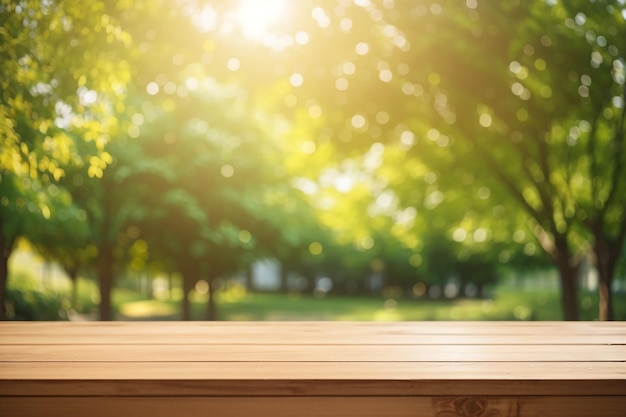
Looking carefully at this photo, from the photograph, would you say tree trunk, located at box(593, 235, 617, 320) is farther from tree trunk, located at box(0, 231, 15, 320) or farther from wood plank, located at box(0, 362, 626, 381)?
wood plank, located at box(0, 362, 626, 381)

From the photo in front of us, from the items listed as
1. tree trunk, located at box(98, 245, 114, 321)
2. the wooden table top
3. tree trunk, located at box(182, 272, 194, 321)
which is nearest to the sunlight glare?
the wooden table top

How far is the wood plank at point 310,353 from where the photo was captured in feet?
11.6

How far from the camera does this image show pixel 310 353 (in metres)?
3.71

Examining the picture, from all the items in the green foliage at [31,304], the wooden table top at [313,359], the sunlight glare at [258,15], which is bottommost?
the green foliage at [31,304]

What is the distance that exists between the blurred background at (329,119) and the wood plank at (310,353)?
4386mm

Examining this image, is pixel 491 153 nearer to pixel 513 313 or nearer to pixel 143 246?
pixel 513 313

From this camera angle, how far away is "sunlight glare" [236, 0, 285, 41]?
38.4ft

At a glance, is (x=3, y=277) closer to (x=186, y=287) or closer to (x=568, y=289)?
(x=186, y=287)

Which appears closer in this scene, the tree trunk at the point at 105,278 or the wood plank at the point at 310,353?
the wood plank at the point at 310,353

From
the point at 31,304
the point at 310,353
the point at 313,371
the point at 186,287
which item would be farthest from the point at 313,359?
the point at 186,287

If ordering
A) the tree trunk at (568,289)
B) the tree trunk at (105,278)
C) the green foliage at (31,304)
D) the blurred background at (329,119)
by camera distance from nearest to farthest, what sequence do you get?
the blurred background at (329,119)
the green foliage at (31,304)
the tree trunk at (568,289)
the tree trunk at (105,278)

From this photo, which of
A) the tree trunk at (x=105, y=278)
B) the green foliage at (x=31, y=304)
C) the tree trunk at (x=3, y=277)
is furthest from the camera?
the tree trunk at (x=105, y=278)

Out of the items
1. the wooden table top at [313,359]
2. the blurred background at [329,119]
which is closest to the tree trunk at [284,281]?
the blurred background at [329,119]

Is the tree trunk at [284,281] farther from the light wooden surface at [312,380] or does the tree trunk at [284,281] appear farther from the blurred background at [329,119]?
the light wooden surface at [312,380]
